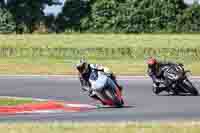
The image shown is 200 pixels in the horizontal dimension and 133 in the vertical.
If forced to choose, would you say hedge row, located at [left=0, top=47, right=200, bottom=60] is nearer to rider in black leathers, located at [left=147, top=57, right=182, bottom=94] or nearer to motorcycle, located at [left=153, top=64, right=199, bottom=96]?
rider in black leathers, located at [left=147, top=57, right=182, bottom=94]

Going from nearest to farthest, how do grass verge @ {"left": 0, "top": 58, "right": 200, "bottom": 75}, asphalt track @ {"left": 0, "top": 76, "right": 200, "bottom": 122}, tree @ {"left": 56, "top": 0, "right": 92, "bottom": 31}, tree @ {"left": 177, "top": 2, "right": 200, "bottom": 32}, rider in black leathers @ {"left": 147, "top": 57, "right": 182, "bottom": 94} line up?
asphalt track @ {"left": 0, "top": 76, "right": 200, "bottom": 122} < rider in black leathers @ {"left": 147, "top": 57, "right": 182, "bottom": 94} < grass verge @ {"left": 0, "top": 58, "right": 200, "bottom": 75} < tree @ {"left": 177, "top": 2, "right": 200, "bottom": 32} < tree @ {"left": 56, "top": 0, "right": 92, "bottom": 31}

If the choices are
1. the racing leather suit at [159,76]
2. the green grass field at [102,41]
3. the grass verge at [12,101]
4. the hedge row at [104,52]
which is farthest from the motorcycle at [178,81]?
the green grass field at [102,41]

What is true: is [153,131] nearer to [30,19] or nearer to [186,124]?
[186,124]

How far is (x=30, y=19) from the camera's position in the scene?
70438 millimetres

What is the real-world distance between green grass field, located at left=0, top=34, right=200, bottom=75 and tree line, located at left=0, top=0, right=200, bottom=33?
998 centimetres

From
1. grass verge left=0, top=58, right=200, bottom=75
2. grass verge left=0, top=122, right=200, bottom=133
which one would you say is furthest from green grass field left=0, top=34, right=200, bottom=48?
grass verge left=0, top=122, right=200, bottom=133

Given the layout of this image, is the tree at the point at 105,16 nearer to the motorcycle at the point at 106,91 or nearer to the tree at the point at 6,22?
the tree at the point at 6,22

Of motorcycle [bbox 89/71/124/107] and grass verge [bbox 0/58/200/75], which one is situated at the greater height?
motorcycle [bbox 89/71/124/107]

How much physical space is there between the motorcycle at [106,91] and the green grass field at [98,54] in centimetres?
1321

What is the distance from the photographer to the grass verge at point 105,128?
1412 centimetres

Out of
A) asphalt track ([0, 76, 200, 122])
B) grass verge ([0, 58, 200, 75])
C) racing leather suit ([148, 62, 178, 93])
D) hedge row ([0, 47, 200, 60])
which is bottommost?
hedge row ([0, 47, 200, 60])

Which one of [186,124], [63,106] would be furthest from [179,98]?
[186,124]

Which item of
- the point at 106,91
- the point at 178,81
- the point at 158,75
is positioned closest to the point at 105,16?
the point at 158,75

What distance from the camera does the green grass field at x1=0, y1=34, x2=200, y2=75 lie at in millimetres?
37469
